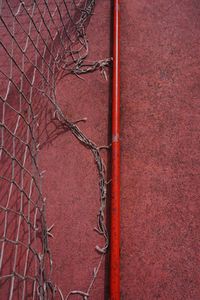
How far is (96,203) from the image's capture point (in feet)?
5.10

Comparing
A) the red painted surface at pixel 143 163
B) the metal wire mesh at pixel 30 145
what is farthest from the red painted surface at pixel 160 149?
the metal wire mesh at pixel 30 145

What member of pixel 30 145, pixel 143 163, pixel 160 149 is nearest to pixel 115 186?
pixel 143 163

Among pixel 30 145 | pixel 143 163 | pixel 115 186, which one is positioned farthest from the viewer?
pixel 30 145

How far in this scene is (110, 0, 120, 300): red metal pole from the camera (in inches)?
49.9

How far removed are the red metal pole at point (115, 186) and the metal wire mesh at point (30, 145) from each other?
4.3 inches

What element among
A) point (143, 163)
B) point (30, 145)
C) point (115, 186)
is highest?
point (30, 145)

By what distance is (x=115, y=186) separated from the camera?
57.9 inches

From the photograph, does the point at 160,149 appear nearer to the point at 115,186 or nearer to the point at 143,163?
the point at 143,163

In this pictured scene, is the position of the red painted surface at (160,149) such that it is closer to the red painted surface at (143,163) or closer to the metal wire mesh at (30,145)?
the red painted surface at (143,163)

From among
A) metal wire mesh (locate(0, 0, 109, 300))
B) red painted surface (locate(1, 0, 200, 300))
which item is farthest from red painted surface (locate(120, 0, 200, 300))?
metal wire mesh (locate(0, 0, 109, 300))

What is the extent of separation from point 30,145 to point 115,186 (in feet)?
2.00

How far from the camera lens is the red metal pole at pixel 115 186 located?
127 cm

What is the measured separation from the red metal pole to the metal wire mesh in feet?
0.36

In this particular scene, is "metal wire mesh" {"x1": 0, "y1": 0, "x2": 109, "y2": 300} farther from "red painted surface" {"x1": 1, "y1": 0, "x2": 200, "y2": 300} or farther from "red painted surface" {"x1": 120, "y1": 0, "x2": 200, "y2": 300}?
"red painted surface" {"x1": 120, "y1": 0, "x2": 200, "y2": 300}
